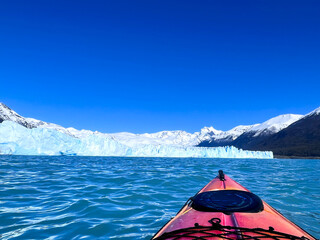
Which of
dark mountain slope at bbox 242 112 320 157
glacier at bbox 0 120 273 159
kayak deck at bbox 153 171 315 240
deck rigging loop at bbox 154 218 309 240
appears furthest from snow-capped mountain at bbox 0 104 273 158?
dark mountain slope at bbox 242 112 320 157

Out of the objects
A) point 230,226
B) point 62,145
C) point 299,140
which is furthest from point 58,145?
point 299,140

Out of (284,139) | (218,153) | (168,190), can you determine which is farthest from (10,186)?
(284,139)

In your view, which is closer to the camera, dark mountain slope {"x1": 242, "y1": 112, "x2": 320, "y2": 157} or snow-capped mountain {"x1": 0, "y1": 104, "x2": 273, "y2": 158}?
snow-capped mountain {"x1": 0, "y1": 104, "x2": 273, "y2": 158}

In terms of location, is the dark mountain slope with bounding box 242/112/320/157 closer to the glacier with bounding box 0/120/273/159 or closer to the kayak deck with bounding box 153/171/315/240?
the glacier with bounding box 0/120/273/159

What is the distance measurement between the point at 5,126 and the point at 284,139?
150577 mm

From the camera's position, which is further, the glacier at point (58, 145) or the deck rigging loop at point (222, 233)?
the glacier at point (58, 145)

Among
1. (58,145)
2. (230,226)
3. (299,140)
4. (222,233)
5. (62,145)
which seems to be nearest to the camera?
(222,233)

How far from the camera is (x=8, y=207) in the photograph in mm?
6875

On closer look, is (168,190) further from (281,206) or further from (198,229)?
(198,229)

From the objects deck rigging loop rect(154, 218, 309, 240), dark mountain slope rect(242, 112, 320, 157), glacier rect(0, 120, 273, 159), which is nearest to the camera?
deck rigging loop rect(154, 218, 309, 240)

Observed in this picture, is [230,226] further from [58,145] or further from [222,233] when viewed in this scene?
[58,145]

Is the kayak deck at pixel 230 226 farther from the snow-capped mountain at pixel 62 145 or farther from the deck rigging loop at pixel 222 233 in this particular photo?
the snow-capped mountain at pixel 62 145

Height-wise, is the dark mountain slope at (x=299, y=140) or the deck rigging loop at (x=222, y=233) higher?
the dark mountain slope at (x=299, y=140)

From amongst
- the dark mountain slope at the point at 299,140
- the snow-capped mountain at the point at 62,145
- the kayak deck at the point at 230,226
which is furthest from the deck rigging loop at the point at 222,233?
the dark mountain slope at the point at 299,140
